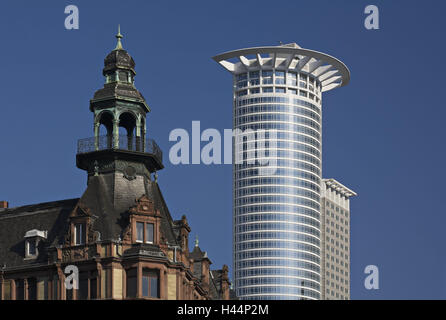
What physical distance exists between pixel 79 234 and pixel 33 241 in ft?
18.8

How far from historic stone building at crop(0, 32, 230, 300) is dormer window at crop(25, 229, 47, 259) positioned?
85mm

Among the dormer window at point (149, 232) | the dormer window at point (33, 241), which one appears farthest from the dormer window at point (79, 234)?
the dormer window at point (149, 232)

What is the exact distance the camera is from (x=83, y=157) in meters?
102

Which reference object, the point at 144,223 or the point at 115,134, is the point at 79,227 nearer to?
the point at 144,223

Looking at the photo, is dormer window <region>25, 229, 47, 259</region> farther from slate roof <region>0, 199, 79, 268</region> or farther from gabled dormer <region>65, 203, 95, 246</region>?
gabled dormer <region>65, 203, 95, 246</region>

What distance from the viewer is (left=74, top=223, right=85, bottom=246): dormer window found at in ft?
314

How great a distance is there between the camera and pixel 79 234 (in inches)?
3777

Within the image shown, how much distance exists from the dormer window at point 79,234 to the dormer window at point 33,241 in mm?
4701

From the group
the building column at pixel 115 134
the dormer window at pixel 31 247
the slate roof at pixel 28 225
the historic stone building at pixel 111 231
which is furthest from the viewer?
the building column at pixel 115 134

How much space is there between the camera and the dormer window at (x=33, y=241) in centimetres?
9876

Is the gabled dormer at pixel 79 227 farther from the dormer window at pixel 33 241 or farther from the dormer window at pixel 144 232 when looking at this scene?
the dormer window at pixel 33 241
